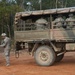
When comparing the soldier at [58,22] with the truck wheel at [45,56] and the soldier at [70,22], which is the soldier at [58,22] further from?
the truck wheel at [45,56]

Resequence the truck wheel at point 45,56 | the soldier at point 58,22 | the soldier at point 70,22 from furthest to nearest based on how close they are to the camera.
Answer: the truck wheel at point 45,56 → the soldier at point 58,22 → the soldier at point 70,22

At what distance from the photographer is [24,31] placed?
12.9m

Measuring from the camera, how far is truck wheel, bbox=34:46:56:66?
12.7 meters

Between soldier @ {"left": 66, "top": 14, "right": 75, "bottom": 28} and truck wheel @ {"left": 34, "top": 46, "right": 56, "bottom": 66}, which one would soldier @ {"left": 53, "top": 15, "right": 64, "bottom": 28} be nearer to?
soldier @ {"left": 66, "top": 14, "right": 75, "bottom": 28}

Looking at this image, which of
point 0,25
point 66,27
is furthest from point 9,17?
point 66,27

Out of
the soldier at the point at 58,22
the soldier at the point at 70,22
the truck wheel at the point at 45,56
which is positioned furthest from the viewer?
the truck wheel at the point at 45,56

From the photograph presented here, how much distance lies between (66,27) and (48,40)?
0.96 m

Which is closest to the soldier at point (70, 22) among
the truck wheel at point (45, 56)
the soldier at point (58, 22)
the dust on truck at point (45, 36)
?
the dust on truck at point (45, 36)

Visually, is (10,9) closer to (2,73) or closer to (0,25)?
(0,25)

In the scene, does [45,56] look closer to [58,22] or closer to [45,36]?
[45,36]

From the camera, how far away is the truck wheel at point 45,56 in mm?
12656

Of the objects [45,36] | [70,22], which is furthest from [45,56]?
[70,22]

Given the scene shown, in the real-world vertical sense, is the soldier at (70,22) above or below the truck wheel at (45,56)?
above

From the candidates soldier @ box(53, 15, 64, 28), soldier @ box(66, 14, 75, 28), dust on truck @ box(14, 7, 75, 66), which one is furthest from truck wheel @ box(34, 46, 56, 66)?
soldier @ box(66, 14, 75, 28)
